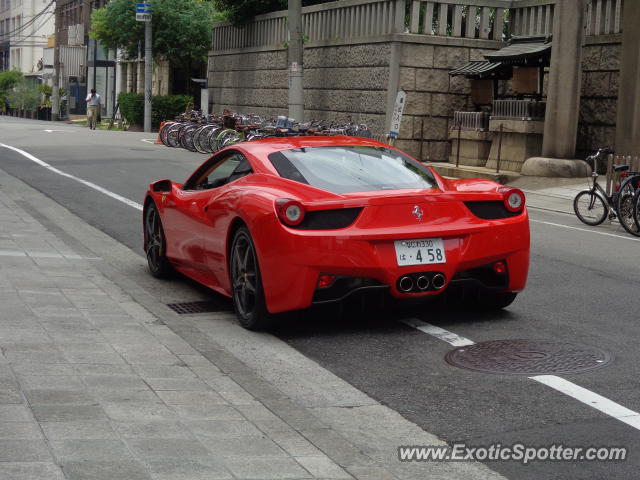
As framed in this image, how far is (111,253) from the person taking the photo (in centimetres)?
1114

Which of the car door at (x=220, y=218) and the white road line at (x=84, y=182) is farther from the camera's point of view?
the white road line at (x=84, y=182)

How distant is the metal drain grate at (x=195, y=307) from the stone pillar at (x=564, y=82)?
608 inches

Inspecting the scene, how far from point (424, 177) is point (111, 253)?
4230 mm

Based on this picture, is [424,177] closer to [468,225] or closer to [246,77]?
[468,225]

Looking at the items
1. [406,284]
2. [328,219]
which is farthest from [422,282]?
[328,219]

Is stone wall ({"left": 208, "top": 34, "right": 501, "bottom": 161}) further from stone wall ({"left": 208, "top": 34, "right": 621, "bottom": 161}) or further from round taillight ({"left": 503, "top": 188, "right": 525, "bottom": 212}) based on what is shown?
round taillight ({"left": 503, "top": 188, "right": 525, "bottom": 212})

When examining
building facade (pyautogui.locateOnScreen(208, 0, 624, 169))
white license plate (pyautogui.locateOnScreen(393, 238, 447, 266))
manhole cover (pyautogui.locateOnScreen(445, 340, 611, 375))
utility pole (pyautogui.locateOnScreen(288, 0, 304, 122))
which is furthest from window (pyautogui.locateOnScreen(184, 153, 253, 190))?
utility pole (pyautogui.locateOnScreen(288, 0, 304, 122))

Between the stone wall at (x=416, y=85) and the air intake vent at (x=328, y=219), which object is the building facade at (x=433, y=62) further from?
the air intake vent at (x=328, y=219)

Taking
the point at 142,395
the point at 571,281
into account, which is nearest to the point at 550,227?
the point at 571,281

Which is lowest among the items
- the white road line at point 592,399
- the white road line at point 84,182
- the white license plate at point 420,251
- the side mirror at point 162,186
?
the white road line at point 592,399

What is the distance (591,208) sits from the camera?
16.1 meters

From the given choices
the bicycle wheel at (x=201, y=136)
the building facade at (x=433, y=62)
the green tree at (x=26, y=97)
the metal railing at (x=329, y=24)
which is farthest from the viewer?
the green tree at (x=26, y=97)

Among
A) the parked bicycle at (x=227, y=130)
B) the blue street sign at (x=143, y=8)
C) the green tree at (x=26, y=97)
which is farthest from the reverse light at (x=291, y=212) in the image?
the green tree at (x=26, y=97)

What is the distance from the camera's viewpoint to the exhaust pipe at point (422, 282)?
7297 mm
